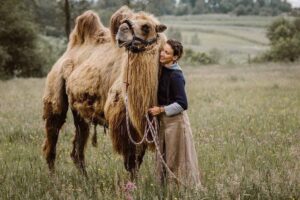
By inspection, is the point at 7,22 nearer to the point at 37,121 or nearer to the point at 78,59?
the point at 37,121

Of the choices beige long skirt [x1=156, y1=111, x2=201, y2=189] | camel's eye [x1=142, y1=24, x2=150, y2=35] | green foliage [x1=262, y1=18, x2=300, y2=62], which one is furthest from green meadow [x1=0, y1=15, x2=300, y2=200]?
green foliage [x1=262, y1=18, x2=300, y2=62]

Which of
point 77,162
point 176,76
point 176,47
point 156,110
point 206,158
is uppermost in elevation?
point 176,47

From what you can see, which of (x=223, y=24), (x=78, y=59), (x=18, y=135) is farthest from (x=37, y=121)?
(x=223, y=24)

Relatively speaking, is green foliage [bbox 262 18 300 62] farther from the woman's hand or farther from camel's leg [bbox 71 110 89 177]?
the woman's hand

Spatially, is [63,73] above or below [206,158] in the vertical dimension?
above

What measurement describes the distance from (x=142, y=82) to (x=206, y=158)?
2.25m

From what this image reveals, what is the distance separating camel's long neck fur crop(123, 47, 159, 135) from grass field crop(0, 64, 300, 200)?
0.76 meters

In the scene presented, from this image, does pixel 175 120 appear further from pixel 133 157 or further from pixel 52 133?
pixel 52 133

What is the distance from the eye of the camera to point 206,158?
26.1 ft

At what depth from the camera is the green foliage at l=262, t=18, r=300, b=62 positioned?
58384 mm

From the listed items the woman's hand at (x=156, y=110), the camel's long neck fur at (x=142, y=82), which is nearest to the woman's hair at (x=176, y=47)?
the camel's long neck fur at (x=142, y=82)

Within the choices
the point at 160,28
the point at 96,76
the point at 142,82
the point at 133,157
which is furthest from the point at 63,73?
the point at 142,82

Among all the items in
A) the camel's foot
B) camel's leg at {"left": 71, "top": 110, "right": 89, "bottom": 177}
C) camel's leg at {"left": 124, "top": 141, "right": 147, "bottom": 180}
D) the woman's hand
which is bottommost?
the camel's foot

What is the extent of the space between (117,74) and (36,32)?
37.2 meters
